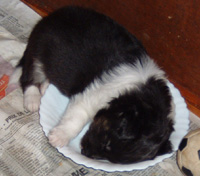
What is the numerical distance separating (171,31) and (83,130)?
3.25 feet

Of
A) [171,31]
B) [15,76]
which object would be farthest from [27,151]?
[171,31]

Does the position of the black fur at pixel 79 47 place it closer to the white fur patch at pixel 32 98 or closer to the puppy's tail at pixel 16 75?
the white fur patch at pixel 32 98

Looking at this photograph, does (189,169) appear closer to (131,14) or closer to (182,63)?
(182,63)

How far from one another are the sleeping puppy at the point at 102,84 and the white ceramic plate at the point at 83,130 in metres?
0.06

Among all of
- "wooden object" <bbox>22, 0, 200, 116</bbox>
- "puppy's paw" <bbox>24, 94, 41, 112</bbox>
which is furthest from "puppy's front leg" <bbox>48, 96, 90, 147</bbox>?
"wooden object" <bbox>22, 0, 200, 116</bbox>

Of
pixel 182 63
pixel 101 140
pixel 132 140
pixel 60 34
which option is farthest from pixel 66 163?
pixel 182 63

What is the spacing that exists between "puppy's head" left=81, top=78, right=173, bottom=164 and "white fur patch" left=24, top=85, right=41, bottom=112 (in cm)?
70

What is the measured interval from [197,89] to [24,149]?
1.41 m

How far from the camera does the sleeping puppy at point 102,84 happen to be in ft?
5.62

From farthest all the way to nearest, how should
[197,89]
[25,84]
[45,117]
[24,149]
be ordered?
[197,89], [25,84], [24,149], [45,117]

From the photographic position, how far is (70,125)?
2.01 m

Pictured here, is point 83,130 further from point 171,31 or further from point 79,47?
→ point 171,31

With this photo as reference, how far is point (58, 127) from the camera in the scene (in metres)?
2.02

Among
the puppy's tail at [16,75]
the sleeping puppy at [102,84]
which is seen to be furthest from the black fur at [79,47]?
the puppy's tail at [16,75]
